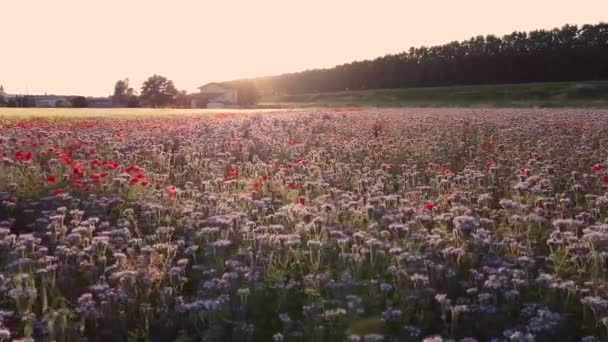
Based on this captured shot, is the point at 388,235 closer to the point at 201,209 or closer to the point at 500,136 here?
the point at 201,209

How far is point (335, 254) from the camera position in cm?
714

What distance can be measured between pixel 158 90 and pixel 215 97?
1724 cm

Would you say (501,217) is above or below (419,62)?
below

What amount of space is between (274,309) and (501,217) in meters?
3.77

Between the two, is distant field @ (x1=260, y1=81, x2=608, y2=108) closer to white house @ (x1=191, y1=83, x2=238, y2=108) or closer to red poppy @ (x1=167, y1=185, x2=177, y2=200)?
white house @ (x1=191, y1=83, x2=238, y2=108)

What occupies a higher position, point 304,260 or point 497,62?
point 497,62

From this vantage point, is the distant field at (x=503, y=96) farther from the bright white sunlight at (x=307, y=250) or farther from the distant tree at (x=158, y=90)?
the bright white sunlight at (x=307, y=250)

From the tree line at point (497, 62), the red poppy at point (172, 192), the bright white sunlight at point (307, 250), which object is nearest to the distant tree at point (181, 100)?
the tree line at point (497, 62)

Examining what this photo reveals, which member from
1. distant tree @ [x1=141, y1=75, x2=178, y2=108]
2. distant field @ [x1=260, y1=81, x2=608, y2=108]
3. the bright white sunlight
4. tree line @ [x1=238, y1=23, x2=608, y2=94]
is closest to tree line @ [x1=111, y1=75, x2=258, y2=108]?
distant tree @ [x1=141, y1=75, x2=178, y2=108]

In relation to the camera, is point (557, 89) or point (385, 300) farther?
point (557, 89)

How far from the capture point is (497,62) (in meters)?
102

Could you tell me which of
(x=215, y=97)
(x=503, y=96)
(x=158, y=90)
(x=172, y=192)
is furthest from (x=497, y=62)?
(x=172, y=192)

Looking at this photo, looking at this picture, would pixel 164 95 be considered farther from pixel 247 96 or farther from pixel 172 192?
pixel 172 192

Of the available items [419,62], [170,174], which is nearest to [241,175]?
[170,174]
